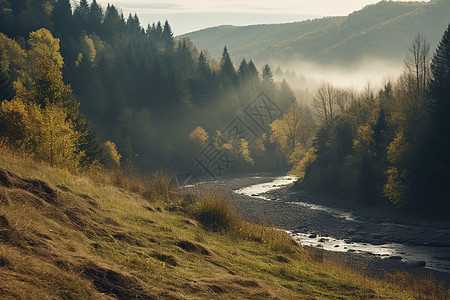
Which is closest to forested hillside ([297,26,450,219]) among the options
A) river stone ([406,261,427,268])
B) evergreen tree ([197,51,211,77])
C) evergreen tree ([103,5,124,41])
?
river stone ([406,261,427,268])

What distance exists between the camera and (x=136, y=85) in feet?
314

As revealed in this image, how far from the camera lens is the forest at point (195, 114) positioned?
3950 centimetres

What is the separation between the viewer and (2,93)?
44.7 metres

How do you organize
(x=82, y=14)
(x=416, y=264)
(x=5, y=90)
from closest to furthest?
1. (x=416, y=264)
2. (x=5, y=90)
3. (x=82, y=14)

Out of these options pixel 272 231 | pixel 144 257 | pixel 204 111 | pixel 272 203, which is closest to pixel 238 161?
pixel 204 111

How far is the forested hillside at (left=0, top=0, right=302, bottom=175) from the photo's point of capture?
78.2 m

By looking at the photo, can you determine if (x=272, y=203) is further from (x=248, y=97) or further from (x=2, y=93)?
(x=248, y=97)

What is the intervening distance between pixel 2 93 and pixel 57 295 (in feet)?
142

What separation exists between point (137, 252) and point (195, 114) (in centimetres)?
8870

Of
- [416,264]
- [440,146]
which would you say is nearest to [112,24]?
[440,146]

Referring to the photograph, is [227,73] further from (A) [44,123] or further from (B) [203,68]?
(A) [44,123]

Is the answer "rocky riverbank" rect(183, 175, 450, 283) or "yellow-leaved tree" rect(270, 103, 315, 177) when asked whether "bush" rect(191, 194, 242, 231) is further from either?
"yellow-leaved tree" rect(270, 103, 315, 177)

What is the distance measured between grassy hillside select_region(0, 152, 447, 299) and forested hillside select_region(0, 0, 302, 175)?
44.8 metres

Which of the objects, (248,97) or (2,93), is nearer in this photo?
(2,93)
